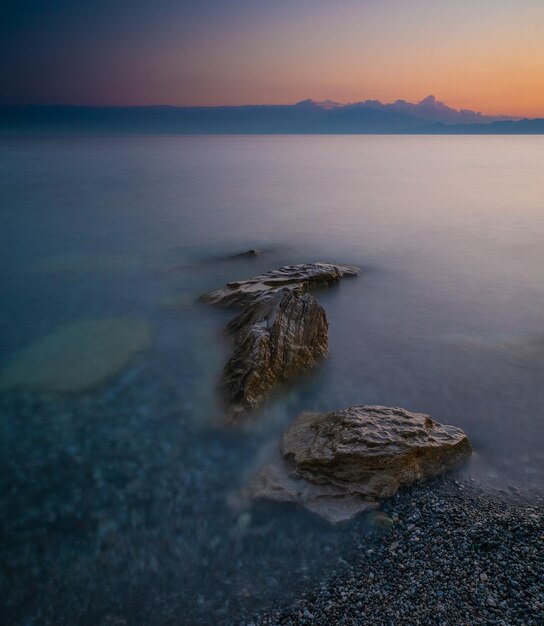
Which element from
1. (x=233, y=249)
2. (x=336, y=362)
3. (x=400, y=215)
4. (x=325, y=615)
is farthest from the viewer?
(x=400, y=215)

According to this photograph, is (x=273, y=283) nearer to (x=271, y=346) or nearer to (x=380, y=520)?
(x=271, y=346)

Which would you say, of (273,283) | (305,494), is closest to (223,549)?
(305,494)

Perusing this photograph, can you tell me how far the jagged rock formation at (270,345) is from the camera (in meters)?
7.44

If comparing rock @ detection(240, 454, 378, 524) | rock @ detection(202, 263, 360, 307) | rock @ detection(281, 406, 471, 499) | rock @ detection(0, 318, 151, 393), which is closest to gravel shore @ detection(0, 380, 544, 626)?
rock @ detection(240, 454, 378, 524)

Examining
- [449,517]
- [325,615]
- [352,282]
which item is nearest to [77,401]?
[325,615]

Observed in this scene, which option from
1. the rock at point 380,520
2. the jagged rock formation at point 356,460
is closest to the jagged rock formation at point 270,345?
the jagged rock formation at point 356,460

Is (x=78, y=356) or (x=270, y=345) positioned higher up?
(x=270, y=345)

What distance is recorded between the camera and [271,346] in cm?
792

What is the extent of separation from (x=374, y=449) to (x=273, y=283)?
635cm

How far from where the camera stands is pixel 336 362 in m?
8.92

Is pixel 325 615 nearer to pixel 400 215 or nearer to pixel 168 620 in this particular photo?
pixel 168 620

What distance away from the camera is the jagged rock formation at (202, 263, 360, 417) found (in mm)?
7438

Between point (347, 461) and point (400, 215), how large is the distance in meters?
21.1

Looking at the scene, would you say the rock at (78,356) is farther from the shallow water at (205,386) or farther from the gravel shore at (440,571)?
the gravel shore at (440,571)
